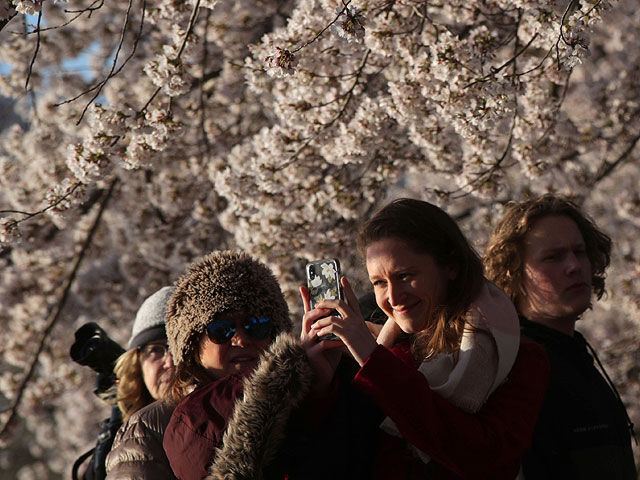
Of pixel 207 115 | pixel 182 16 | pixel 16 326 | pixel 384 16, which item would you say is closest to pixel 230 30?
pixel 207 115

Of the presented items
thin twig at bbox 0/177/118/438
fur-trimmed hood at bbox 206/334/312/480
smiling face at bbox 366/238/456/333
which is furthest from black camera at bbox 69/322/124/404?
thin twig at bbox 0/177/118/438

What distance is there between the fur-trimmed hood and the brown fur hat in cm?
46

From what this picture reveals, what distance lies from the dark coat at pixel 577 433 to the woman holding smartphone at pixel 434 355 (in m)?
0.42

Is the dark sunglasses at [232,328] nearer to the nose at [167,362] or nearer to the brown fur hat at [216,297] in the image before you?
the brown fur hat at [216,297]

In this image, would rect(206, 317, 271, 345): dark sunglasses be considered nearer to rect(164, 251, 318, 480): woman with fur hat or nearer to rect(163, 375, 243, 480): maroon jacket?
rect(164, 251, 318, 480): woman with fur hat

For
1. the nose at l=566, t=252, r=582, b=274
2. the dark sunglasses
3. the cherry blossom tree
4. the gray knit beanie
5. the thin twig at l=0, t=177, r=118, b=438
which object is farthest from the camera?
the thin twig at l=0, t=177, r=118, b=438

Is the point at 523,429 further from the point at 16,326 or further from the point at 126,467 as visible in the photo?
the point at 16,326

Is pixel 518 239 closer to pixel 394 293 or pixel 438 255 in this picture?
pixel 438 255

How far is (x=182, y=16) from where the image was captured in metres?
4.54

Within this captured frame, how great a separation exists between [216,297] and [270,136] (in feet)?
8.62

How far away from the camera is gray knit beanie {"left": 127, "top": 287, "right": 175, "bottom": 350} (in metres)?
3.06

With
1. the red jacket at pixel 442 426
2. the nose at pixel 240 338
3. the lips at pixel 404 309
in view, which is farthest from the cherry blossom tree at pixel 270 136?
the red jacket at pixel 442 426

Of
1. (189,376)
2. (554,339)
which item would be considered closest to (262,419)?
(189,376)

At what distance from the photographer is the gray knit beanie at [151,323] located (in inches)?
120
